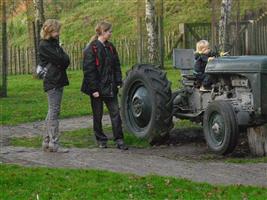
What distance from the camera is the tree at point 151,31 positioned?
26938 mm

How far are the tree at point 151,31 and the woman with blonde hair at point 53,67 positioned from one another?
15.3 meters

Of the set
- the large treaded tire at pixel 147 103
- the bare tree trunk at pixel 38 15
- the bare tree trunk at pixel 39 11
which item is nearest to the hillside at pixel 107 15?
the bare tree trunk at pixel 38 15

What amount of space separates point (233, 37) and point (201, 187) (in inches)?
953

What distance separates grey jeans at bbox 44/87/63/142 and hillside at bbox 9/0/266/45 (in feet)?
89.1

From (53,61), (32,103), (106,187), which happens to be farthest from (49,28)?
Result: (32,103)

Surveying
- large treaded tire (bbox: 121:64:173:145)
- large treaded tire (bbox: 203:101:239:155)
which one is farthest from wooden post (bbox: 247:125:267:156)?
large treaded tire (bbox: 121:64:173:145)

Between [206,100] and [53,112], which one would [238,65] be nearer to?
[206,100]

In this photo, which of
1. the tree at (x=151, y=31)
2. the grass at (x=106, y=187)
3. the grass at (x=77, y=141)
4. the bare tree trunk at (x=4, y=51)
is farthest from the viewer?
the tree at (x=151, y=31)

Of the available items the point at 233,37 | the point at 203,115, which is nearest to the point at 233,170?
the point at 203,115

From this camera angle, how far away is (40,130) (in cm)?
1488

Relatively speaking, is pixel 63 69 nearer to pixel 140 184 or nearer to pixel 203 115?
pixel 203 115

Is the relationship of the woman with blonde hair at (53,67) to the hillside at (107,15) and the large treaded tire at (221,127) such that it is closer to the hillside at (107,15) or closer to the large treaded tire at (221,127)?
the large treaded tire at (221,127)

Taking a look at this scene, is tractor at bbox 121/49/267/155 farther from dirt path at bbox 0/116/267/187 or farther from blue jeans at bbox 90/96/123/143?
blue jeans at bbox 90/96/123/143

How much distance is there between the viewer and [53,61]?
11789 millimetres
